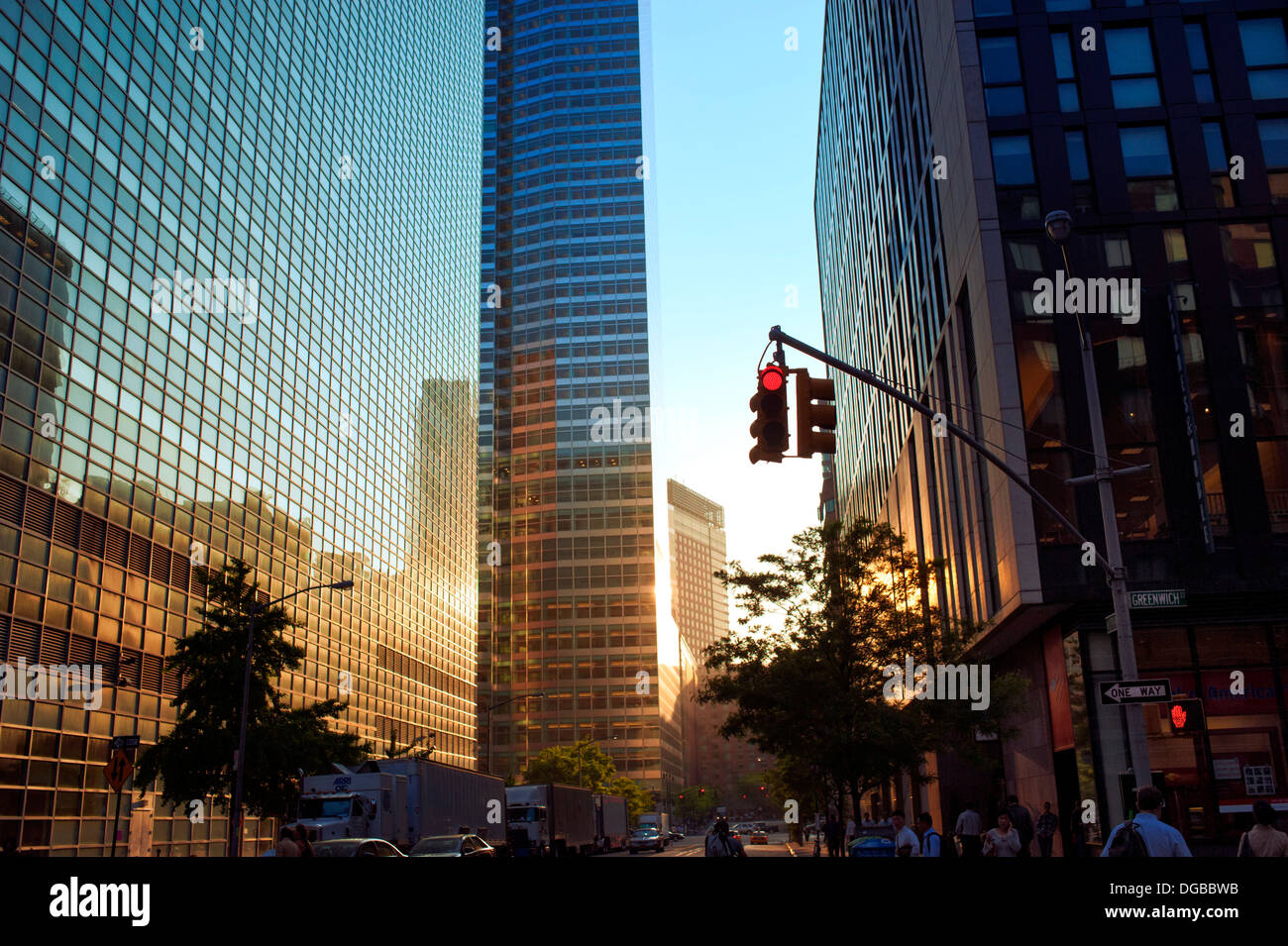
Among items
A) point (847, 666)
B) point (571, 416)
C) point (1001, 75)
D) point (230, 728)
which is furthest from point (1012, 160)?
point (571, 416)

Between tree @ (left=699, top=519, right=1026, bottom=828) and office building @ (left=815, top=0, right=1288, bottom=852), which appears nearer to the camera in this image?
office building @ (left=815, top=0, right=1288, bottom=852)

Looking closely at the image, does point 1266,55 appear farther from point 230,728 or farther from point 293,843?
point 230,728

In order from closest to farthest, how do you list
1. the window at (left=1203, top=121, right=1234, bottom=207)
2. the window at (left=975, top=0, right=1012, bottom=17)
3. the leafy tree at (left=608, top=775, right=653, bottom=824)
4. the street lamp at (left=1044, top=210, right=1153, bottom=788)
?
the street lamp at (left=1044, top=210, right=1153, bottom=788) < the window at (left=1203, top=121, right=1234, bottom=207) < the window at (left=975, top=0, right=1012, bottom=17) < the leafy tree at (left=608, top=775, right=653, bottom=824)

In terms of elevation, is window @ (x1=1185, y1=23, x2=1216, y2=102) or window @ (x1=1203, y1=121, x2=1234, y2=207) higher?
window @ (x1=1185, y1=23, x2=1216, y2=102)

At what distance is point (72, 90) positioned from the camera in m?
36.6

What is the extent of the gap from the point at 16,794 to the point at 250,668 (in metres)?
7.57

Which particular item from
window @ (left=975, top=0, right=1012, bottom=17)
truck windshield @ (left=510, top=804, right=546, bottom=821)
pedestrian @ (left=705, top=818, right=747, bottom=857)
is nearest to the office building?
window @ (left=975, top=0, right=1012, bottom=17)

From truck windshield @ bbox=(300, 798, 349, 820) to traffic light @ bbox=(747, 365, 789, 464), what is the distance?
840 inches

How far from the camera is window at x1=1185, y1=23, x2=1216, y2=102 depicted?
100 feet

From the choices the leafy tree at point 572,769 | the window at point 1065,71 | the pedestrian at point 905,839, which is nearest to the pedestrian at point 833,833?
the pedestrian at point 905,839

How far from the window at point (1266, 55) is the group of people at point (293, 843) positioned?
31.6 m

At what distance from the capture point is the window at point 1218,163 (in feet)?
96.9

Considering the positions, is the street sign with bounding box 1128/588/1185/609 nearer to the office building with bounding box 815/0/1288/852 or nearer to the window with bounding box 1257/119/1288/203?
the office building with bounding box 815/0/1288/852
